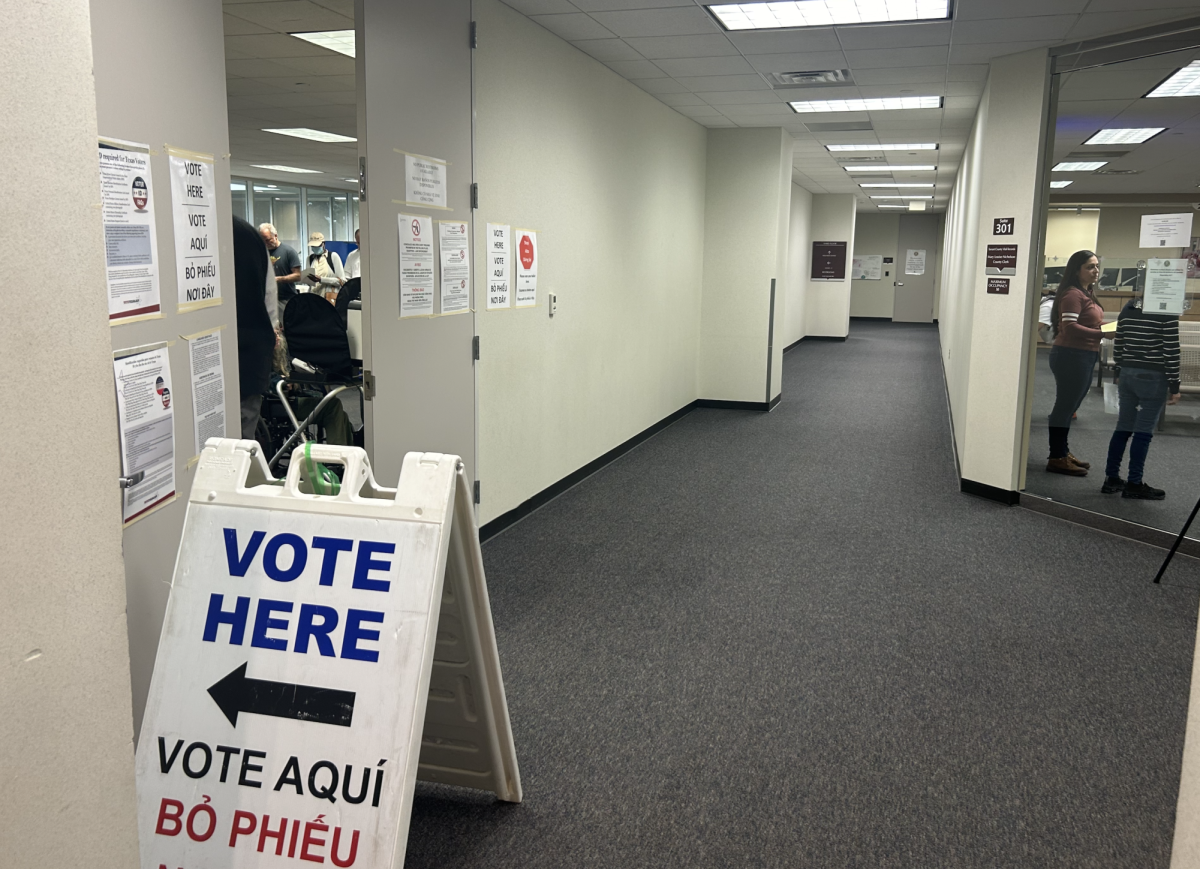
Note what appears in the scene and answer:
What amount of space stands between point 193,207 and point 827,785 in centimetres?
210

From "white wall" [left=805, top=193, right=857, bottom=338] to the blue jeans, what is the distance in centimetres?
1012

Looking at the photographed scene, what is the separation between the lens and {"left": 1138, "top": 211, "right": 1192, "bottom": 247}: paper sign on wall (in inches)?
167

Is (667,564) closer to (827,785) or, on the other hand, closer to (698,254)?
(827,785)

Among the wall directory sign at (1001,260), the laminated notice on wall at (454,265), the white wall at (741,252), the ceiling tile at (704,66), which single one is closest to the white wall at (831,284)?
the white wall at (741,252)

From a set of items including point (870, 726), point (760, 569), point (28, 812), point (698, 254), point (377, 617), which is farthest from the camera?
point (698, 254)

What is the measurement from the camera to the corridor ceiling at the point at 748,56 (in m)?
4.18

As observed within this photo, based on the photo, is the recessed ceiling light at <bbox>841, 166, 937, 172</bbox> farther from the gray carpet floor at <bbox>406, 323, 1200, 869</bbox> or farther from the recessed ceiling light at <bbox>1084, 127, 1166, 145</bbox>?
the gray carpet floor at <bbox>406, 323, 1200, 869</bbox>

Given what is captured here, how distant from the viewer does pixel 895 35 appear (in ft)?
15.0

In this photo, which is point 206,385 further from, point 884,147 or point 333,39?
point 884,147

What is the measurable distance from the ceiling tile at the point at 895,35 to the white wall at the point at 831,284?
10329 mm

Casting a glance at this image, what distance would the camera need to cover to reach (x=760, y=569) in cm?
396

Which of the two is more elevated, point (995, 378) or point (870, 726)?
point (995, 378)

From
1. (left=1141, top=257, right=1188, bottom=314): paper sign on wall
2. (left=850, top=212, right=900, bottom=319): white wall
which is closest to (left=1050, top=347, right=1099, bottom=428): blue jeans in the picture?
(left=1141, top=257, right=1188, bottom=314): paper sign on wall

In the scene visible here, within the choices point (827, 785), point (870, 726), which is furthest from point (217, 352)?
point (870, 726)
